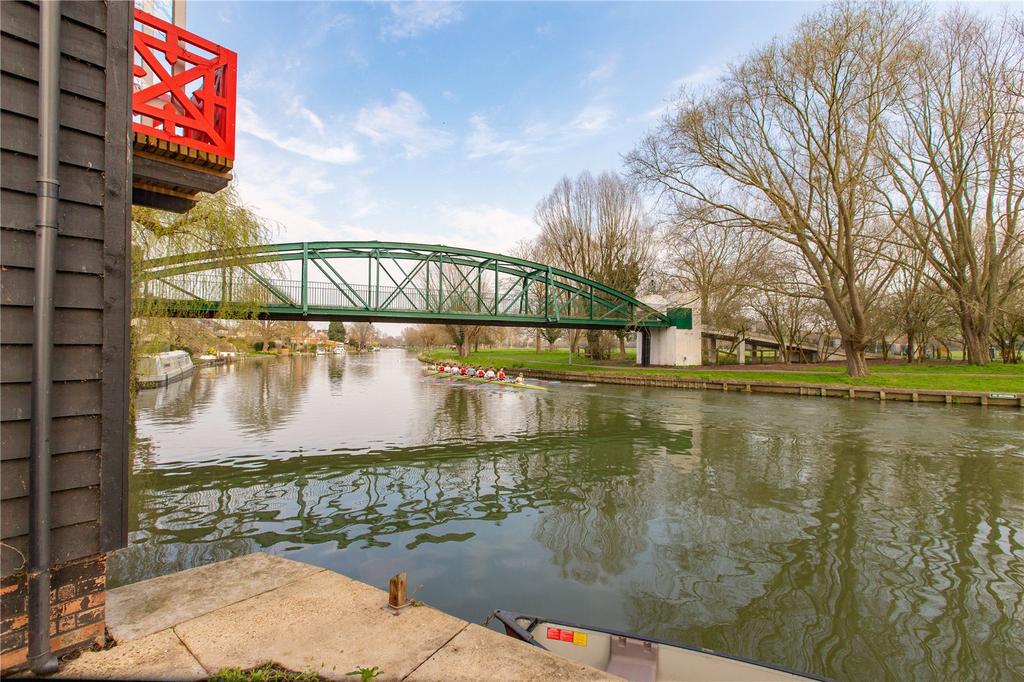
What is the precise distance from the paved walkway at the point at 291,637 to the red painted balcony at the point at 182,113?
338cm

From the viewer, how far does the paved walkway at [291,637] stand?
2984 mm

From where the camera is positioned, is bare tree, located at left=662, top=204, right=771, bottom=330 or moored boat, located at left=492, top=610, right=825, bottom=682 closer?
moored boat, located at left=492, top=610, right=825, bottom=682

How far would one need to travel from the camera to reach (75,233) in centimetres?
310

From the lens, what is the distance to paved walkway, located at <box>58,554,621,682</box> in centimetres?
298

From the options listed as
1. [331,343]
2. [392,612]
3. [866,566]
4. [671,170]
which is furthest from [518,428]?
[331,343]

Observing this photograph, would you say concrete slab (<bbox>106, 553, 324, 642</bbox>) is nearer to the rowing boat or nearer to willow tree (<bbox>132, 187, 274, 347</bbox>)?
willow tree (<bbox>132, 187, 274, 347</bbox>)

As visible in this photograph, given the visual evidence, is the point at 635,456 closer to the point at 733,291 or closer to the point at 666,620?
the point at 666,620

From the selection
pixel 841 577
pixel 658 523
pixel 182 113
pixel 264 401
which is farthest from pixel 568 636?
pixel 264 401

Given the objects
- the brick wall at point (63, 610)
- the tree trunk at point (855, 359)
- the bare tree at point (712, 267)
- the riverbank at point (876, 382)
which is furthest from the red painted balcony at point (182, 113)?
the bare tree at point (712, 267)

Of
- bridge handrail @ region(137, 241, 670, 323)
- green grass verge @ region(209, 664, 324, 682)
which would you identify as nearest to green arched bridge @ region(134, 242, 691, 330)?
bridge handrail @ region(137, 241, 670, 323)

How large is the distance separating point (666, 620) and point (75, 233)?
600 cm

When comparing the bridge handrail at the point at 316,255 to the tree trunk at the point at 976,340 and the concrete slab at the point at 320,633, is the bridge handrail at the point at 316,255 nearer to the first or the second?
the concrete slab at the point at 320,633

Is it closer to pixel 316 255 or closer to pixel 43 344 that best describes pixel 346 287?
pixel 316 255

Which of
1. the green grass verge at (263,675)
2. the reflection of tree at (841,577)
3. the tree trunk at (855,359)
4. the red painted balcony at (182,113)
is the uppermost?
the red painted balcony at (182,113)
